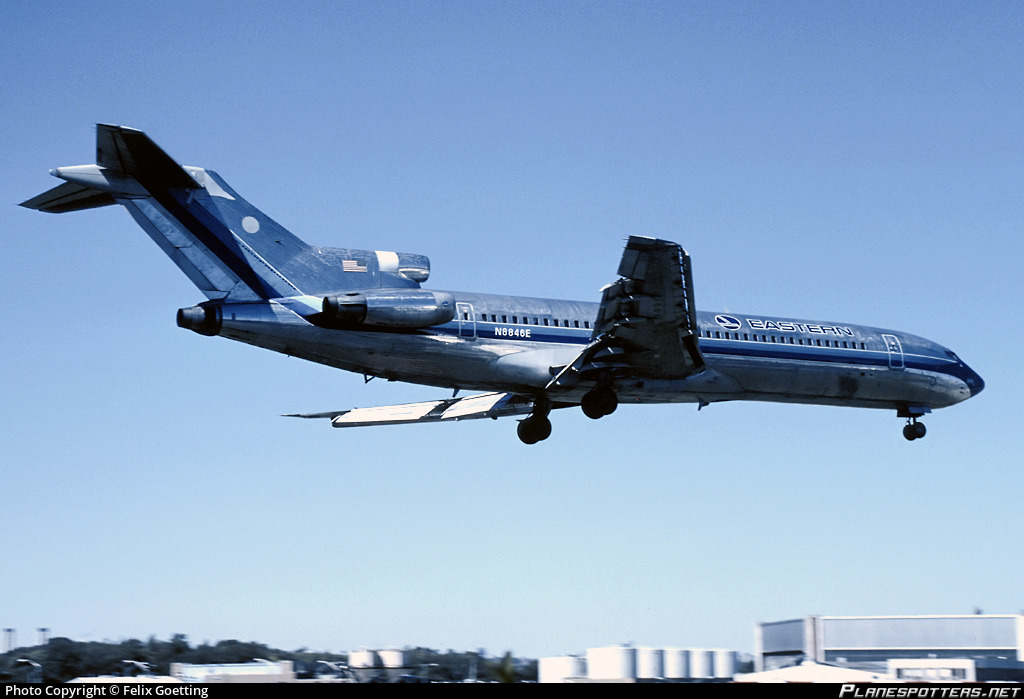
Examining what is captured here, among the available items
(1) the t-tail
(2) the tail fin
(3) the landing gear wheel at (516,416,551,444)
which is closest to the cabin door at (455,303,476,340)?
(1) the t-tail

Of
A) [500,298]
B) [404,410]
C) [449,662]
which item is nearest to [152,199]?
[500,298]

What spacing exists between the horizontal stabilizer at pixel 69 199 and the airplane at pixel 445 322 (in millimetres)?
38

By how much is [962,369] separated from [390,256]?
18936 millimetres

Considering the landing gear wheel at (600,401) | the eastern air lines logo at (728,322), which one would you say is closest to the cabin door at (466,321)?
the landing gear wheel at (600,401)

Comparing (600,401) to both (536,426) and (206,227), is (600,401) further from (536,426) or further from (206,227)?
(206,227)

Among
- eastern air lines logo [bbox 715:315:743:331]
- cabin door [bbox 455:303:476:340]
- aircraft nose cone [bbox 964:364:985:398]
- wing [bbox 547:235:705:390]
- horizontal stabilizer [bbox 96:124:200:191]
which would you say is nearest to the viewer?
horizontal stabilizer [bbox 96:124:200:191]

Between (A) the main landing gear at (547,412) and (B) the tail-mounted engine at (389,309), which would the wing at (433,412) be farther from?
(B) the tail-mounted engine at (389,309)

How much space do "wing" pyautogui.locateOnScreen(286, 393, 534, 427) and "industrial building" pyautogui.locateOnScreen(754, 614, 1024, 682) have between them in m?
16.3

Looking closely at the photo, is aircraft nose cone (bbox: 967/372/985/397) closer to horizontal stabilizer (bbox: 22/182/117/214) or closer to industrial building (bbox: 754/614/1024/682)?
industrial building (bbox: 754/614/1024/682)

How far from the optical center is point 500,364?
2811cm

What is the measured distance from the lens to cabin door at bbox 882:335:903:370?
34.3 metres

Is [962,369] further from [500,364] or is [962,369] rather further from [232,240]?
[232,240]

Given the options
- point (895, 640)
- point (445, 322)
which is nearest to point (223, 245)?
point (445, 322)

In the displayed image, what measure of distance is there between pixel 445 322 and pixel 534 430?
591cm
